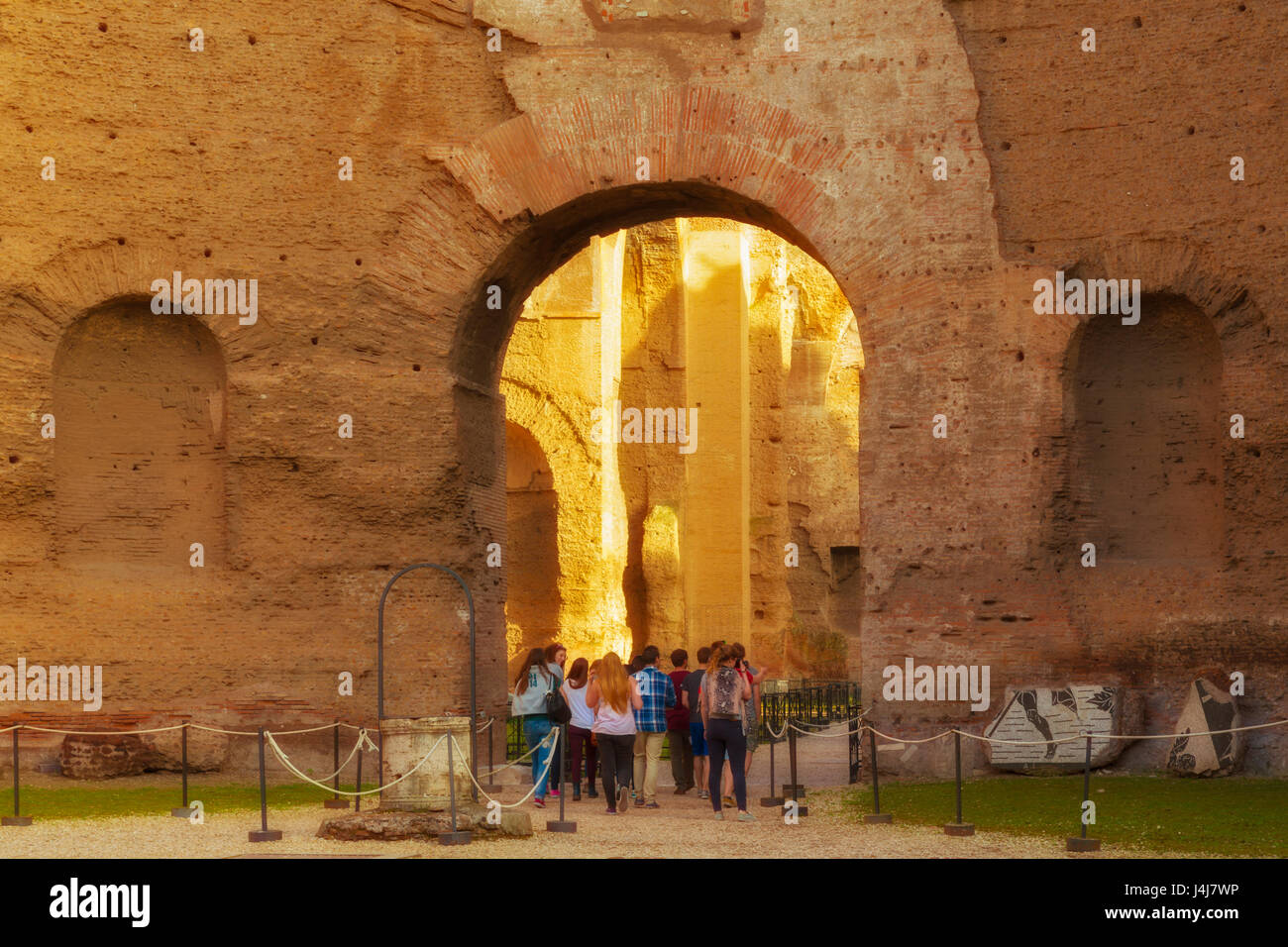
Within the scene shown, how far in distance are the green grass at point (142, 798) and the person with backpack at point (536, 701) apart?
1147mm

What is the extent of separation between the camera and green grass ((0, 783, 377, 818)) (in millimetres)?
10664

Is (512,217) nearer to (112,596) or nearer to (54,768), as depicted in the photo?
(112,596)

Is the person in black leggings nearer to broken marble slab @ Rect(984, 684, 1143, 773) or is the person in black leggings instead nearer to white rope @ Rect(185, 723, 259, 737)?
white rope @ Rect(185, 723, 259, 737)

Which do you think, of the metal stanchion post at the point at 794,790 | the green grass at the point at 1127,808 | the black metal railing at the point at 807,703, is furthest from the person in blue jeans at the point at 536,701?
the black metal railing at the point at 807,703

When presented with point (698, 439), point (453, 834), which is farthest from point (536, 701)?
point (698, 439)

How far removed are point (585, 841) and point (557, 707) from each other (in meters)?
2.30

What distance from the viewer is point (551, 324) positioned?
21.1 meters

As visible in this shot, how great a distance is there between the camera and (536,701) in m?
11.4

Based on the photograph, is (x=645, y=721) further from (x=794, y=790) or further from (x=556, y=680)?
(x=794, y=790)

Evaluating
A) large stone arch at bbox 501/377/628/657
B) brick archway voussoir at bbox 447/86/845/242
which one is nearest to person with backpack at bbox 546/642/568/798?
brick archway voussoir at bbox 447/86/845/242

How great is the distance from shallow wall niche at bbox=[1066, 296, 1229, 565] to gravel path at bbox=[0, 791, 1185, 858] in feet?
11.5

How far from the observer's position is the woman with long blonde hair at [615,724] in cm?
1056

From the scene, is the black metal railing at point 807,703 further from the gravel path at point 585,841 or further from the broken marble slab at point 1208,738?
the gravel path at point 585,841

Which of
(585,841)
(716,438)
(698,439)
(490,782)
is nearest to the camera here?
(585,841)
